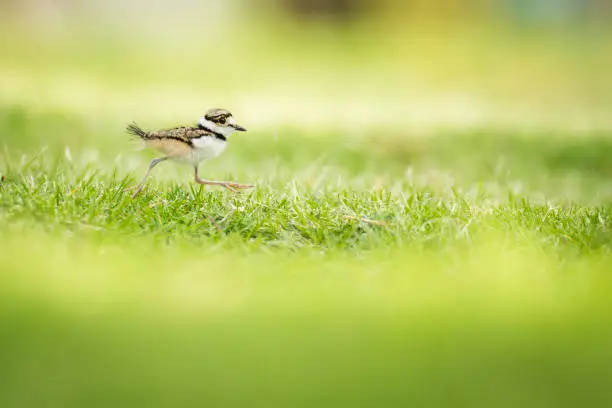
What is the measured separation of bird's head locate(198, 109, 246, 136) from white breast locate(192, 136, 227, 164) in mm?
48

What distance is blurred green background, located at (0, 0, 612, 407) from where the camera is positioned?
6.26ft

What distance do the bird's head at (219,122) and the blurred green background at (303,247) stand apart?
36cm

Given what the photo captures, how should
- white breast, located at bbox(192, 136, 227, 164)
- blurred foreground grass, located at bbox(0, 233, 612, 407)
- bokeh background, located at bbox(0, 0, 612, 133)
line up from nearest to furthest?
blurred foreground grass, located at bbox(0, 233, 612, 407), white breast, located at bbox(192, 136, 227, 164), bokeh background, located at bbox(0, 0, 612, 133)

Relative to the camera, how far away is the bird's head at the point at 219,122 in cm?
337

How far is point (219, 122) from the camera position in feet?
11.1

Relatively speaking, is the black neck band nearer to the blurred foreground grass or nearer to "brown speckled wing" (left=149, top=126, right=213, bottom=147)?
"brown speckled wing" (left=149, top=126, right=213, bottom=147)

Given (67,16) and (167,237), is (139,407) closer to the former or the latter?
(167,237)

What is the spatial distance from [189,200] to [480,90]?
552 cm

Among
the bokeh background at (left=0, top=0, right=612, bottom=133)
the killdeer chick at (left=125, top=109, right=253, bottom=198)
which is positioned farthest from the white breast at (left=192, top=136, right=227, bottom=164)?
the bokeh background at (left=0, top=0, right=612, bottom=133)

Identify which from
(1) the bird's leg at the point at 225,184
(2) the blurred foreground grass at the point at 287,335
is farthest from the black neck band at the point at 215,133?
(2) the blurred foreground grass at the point at 287,335

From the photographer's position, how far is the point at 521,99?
7.90 meters

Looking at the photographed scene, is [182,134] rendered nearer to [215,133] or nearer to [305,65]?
[215,133]

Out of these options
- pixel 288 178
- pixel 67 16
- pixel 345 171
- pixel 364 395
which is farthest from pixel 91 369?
pixel 67 16

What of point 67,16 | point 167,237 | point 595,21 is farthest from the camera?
point 595,21
